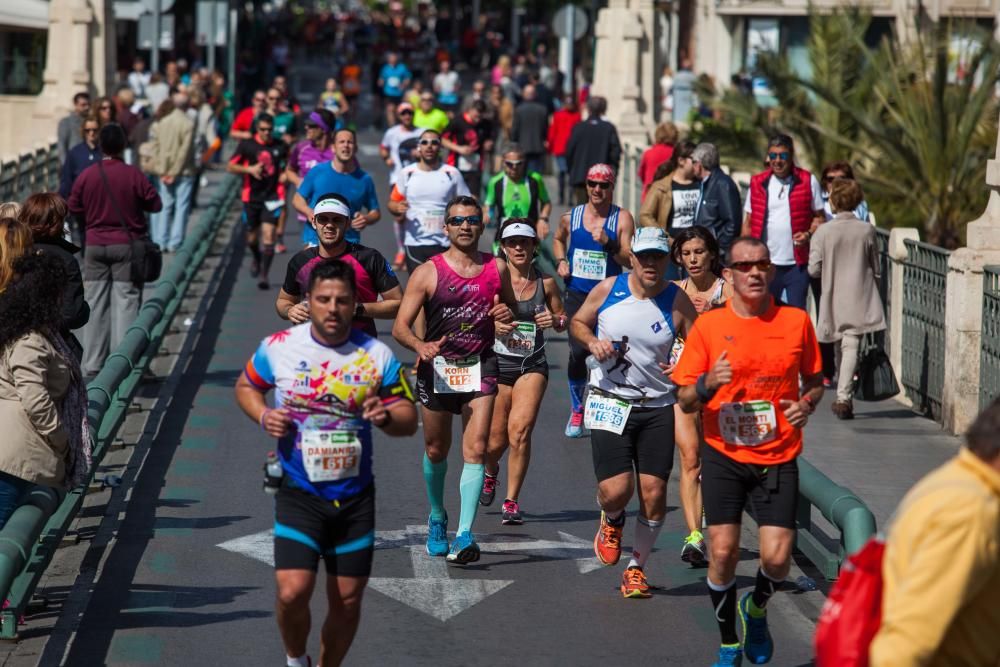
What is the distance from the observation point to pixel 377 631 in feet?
28.0

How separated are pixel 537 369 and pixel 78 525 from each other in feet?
8.83

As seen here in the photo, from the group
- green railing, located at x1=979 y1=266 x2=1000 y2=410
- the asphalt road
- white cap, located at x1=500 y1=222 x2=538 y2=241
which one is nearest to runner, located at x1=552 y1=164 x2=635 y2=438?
the asphalt road

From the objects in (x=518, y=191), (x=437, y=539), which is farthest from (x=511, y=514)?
A: (x=518, y=191)

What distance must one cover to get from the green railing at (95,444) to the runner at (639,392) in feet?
8.45

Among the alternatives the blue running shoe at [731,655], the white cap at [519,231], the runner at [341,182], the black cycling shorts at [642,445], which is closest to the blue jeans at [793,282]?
the runner at [341,182]

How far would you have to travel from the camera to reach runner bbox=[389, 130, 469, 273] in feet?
51.4

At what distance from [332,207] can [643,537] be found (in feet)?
7.91

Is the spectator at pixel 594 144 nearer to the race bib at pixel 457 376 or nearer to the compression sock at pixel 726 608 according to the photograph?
the race bib at pixel 457 376

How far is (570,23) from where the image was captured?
35.5 m

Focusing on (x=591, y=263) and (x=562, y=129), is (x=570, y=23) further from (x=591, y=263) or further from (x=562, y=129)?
(x=591, y=263)

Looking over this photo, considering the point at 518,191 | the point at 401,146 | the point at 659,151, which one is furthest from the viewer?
the point at 401,146

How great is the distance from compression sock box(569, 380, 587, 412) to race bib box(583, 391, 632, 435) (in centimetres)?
414

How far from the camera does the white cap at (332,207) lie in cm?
985

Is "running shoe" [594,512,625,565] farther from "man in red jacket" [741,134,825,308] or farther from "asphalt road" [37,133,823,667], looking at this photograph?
"man in red jacket" [741,134,825,308]
